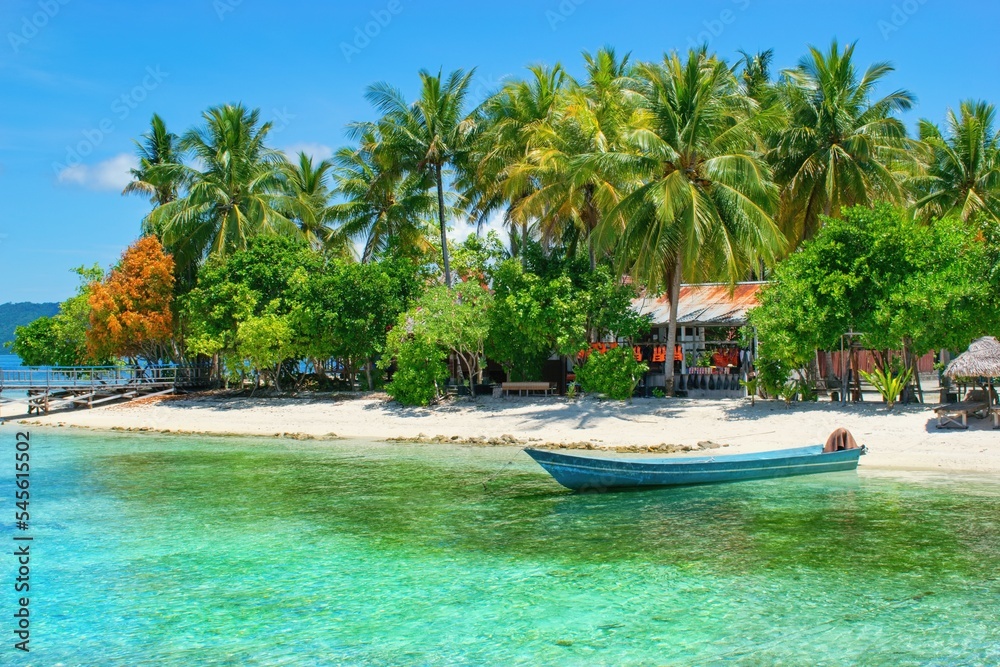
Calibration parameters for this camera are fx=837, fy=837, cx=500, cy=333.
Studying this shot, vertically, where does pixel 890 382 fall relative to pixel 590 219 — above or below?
below

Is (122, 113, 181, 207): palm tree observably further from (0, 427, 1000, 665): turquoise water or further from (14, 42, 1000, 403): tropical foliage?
(0, 427, 1000, 665): turquoise water

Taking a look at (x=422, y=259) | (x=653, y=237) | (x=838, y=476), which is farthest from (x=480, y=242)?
(x=838, y=476)

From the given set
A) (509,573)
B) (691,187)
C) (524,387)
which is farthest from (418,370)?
(509,573)

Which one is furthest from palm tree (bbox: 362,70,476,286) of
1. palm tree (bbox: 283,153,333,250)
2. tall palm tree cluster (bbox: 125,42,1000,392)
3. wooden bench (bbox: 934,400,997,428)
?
wooden bench (bbox: 934,400,997,428)

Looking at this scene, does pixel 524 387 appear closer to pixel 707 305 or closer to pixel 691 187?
pixel 707 305

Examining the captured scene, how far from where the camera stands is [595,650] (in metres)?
7.83

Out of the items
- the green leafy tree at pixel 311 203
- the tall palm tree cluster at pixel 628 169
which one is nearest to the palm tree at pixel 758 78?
the tall palm tree cluster at pixel 628 169

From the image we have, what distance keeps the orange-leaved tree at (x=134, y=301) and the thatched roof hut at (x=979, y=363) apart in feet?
92.6

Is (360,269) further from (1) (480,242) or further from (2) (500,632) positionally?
(2) (500,632)

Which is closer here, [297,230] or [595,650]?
[595,650]

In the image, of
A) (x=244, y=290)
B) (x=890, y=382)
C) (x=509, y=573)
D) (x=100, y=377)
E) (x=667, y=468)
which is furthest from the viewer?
(x=100, y=377)

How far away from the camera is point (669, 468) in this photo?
48.3 ft

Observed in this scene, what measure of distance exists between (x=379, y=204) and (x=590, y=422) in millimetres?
14385

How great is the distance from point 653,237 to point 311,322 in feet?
42.0
